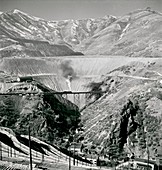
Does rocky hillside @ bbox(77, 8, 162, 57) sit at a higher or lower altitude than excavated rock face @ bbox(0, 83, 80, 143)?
higher

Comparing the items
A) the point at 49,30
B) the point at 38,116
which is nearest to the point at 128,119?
the point at 38,116

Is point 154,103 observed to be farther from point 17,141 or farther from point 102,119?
point 17,141

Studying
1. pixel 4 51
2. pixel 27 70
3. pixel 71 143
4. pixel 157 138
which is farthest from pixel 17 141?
pixel 4 51

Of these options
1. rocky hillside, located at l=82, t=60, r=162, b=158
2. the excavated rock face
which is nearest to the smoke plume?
the excavated rock face

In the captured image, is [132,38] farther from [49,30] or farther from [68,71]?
[49,30]

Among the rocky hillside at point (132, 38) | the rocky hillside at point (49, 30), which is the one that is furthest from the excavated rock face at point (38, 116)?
the rocky hillside at point (49, 30)

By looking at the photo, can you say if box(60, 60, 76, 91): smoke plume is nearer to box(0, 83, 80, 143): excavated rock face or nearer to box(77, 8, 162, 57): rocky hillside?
box(77, 8, 162, 57): rocky hillside

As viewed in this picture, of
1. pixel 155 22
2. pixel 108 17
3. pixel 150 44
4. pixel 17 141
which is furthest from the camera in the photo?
pixel 108 17

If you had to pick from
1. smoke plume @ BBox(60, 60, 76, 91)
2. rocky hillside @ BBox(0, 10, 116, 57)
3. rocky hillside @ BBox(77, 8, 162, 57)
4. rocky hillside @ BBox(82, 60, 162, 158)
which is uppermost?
rocky hillside @ BBox(0, 10, 116, 57)
